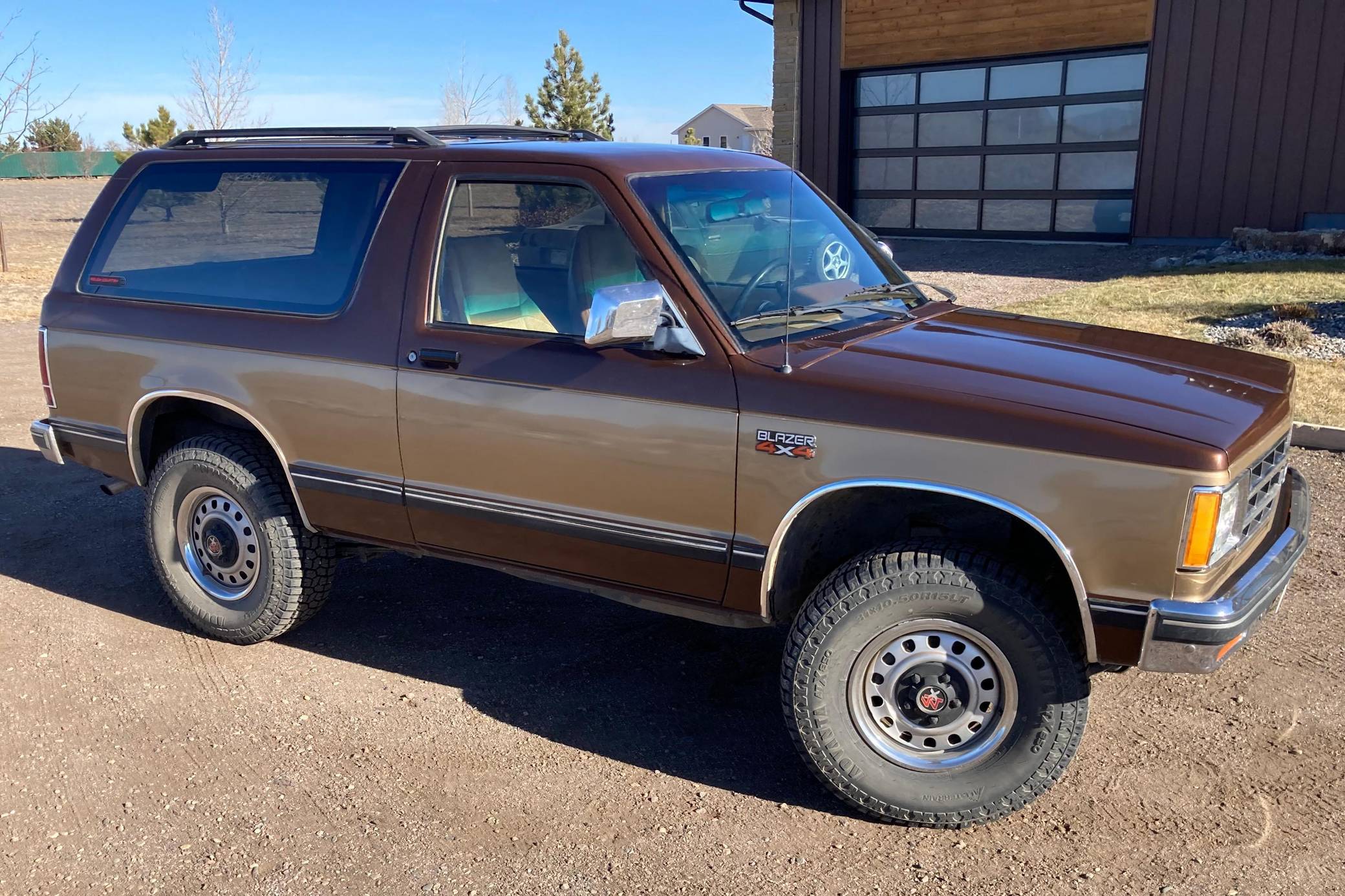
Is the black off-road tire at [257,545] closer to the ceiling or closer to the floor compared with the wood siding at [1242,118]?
closer to the floor

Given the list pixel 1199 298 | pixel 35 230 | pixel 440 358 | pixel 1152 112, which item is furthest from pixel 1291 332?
pixel 35 230

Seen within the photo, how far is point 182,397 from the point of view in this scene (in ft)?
14.8

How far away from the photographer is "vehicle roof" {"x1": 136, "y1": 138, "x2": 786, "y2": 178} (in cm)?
390

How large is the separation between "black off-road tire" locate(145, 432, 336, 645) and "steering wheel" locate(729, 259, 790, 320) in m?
2.09

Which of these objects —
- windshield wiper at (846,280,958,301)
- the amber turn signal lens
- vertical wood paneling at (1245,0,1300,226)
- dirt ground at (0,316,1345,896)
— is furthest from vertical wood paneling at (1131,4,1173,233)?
the amber turn signal lens

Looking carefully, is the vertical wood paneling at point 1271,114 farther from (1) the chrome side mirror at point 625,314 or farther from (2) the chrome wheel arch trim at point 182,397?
(2) the chrome wheel arch trim at point 182,397

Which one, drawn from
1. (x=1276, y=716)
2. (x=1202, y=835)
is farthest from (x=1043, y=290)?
(x=1202, y=835)

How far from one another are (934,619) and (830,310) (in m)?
1.20

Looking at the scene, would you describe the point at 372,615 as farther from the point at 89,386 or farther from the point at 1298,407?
the point at 1298,407

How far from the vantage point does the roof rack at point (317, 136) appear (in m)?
4.26

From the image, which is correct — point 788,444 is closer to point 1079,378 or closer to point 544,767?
point 1079,378

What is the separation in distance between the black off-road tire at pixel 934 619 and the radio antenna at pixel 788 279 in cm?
66

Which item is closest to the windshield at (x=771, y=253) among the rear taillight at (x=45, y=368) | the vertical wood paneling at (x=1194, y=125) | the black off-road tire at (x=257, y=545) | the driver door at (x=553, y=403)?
the driver door at (x=553, y=403)

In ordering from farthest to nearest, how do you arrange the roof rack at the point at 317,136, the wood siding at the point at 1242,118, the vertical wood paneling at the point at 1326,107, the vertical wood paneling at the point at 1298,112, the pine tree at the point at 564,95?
the pine tree at the point at 564,95 < the wood siding at the point at 1242,118 < the vertical wood paneling at the point at 1298,112 < the vertical wood paneling at the point at 1326,107 < the roof rack at the point at 317,136
